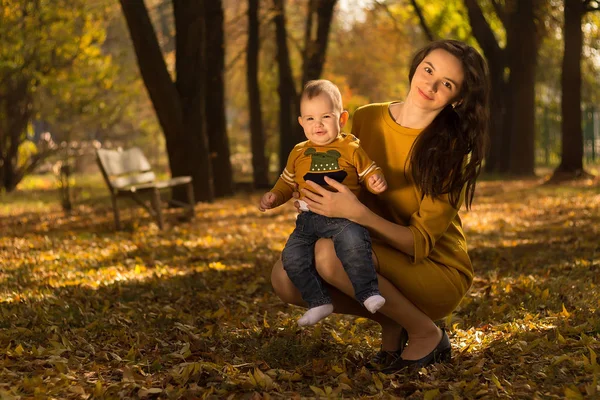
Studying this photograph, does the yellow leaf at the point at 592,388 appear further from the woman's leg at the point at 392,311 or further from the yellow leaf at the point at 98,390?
the yellow leaf at the point at 98,390

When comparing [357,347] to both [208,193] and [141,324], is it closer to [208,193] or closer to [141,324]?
[141,324]

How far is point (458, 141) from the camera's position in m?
4.13

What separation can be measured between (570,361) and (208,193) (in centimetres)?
1065

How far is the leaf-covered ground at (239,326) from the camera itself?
399 cm

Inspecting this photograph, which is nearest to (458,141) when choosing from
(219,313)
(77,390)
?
(77,390)

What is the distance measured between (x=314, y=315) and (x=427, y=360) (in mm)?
675

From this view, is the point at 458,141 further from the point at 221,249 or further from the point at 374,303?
the point at 221,249

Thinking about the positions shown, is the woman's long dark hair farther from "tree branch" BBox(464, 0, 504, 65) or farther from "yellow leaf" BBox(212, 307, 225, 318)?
"tree branch" BBox(464, 0, 504, 65)

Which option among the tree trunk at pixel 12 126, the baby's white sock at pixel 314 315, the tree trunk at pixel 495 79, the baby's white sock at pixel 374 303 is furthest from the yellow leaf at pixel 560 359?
the tree trunk at pixel 495 79

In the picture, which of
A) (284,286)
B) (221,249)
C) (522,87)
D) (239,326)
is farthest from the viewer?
(522,87)

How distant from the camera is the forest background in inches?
164

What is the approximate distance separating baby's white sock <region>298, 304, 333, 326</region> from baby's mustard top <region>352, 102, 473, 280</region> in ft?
1.68

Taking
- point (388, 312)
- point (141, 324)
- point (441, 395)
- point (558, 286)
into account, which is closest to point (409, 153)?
point (388, 312)

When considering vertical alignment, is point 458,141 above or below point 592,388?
above
